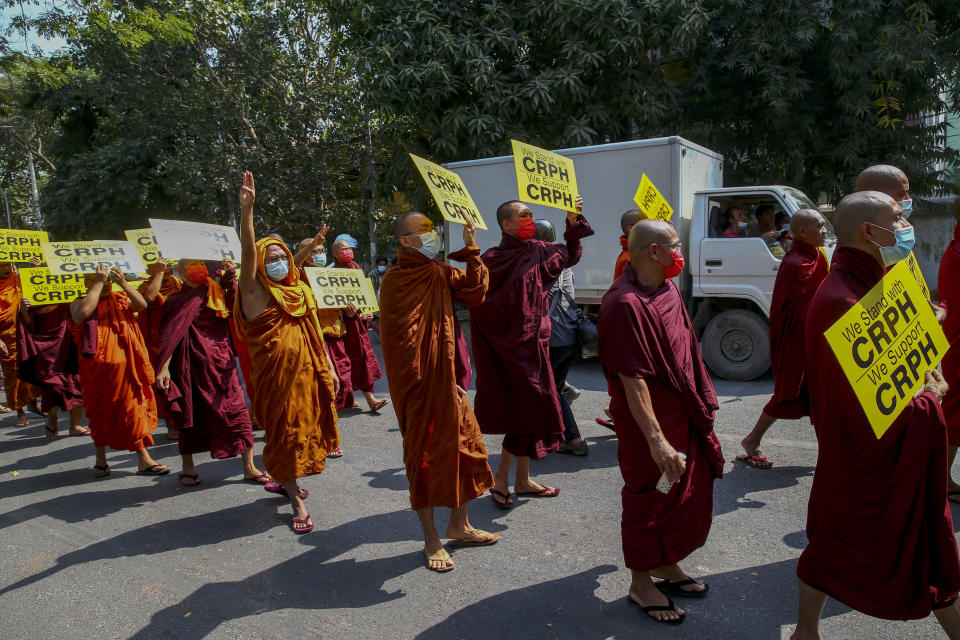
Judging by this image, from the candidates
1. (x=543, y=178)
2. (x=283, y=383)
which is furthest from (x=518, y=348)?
(x=283, y=383)

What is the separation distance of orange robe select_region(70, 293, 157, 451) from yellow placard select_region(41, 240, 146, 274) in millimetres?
386

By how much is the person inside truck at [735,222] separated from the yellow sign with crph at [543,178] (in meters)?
3.81

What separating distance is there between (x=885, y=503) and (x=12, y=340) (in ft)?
26.6

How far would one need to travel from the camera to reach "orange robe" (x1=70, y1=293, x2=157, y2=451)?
5.34 meters

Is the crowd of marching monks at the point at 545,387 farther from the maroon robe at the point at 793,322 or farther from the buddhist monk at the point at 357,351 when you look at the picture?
the buddhist monk at the point at 357,351

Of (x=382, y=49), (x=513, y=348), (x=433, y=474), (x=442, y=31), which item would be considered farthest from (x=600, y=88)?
(x=433, y=474)

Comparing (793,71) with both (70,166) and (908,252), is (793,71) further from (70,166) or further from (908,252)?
(70,166)

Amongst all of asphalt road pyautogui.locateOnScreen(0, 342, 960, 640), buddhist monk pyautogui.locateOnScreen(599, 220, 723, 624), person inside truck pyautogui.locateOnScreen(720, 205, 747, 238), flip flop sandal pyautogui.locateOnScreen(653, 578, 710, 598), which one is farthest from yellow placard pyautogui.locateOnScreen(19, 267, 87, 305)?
person inside truck pyautogui.locateOnScreen(720, 205, 747, 238)

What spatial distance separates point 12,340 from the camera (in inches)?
293

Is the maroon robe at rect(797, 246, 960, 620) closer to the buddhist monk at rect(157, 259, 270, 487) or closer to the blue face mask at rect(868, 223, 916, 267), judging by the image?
the blue face mask at rect(868, 223, 916, 267)

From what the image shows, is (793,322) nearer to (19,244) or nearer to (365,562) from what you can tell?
(365,562)

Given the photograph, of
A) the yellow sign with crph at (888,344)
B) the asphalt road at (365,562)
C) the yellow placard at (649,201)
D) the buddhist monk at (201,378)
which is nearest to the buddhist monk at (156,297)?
the buddhist monk at (201,378)

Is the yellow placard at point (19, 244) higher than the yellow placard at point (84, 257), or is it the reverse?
the yellow placard at point (19, 244)

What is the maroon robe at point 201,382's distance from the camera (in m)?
5.05
